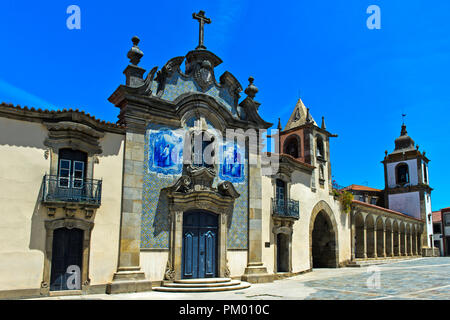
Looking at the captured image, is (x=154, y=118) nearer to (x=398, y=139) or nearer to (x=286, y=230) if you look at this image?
(x=286, y=230)

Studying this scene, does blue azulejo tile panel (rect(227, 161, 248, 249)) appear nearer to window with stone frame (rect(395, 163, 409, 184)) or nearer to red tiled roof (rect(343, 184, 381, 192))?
red tiled roof (rect(343, 184, 381, 192))

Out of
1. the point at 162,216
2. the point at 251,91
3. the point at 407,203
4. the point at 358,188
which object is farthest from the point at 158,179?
the point at 358,188

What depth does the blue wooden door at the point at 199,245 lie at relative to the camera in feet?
50.2

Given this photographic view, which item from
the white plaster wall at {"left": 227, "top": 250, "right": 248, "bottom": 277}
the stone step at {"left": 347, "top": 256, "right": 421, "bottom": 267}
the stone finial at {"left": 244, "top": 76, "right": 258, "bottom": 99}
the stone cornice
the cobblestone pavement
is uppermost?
the stone finial at {"left": 244, "top": 76, "right": 258, "bottom": 99}

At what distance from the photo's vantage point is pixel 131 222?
14078 millimetres

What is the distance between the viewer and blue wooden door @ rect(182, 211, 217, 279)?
15312 millimetres

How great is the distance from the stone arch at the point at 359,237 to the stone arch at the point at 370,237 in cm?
184

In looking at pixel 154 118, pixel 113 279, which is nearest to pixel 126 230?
pixel 113 279

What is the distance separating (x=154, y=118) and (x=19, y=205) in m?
5.60

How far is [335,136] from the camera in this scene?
1009 inches

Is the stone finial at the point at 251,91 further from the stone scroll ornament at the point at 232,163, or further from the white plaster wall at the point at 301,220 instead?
the white plaster wall at the point at 301,220

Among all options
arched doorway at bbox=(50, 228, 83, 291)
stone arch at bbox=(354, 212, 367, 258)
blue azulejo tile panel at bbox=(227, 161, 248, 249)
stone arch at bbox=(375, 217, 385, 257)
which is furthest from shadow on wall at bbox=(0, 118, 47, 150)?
stone arch at bbox=(375, 217, 385, 257)

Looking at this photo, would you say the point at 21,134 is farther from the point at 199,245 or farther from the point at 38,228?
the point at 199,245

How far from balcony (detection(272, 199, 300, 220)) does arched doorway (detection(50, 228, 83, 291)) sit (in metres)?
9.21
